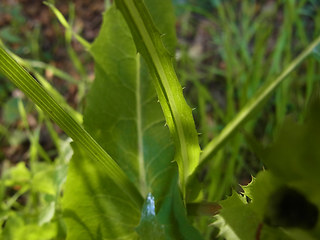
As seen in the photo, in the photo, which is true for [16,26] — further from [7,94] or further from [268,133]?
[268,133]

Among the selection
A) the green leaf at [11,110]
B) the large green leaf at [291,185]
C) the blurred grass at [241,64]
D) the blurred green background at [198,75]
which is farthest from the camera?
the green leaf at [11,110]

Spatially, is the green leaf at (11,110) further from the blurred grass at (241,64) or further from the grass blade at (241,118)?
the grass blade at (241,118)

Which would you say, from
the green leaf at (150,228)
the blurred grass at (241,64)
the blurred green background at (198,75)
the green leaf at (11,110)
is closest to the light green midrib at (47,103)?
the green leaf at (150,228)

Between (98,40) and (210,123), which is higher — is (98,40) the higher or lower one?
the higher one

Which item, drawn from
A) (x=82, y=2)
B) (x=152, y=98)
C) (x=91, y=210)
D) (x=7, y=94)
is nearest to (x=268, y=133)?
(x=152, y=98)

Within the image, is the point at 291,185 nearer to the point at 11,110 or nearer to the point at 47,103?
the point at 47,103

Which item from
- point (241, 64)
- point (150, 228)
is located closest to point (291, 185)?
point (150, 228)
